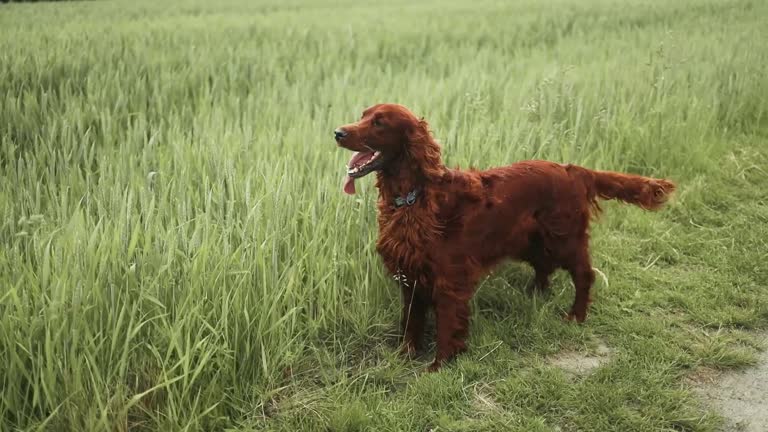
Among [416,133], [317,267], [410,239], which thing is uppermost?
[416,133]

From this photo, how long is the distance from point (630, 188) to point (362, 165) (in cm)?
118

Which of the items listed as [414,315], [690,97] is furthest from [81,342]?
[690,97]

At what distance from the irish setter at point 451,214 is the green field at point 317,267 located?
0.21m

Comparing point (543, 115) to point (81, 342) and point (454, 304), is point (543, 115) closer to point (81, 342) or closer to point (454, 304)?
point (454, 304)

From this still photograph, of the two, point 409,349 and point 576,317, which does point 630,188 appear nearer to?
point 576,317

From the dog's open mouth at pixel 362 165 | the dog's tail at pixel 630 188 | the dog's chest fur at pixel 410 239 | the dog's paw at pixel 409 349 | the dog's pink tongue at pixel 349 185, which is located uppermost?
the dog's open mouth at pixel 362 165

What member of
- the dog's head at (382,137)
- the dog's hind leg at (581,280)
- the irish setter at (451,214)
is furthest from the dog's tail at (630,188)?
the dog's head at (382,137)

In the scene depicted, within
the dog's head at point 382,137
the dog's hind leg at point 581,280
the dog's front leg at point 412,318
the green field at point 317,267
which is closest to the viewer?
the green field at point 317,267

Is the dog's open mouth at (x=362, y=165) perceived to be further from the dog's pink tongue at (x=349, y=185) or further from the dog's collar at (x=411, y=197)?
the dog's collar at (x=411, y=197)

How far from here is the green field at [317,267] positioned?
1.88m

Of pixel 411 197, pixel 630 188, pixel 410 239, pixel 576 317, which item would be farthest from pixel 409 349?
pixel 630 188

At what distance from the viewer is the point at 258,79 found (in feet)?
17.7


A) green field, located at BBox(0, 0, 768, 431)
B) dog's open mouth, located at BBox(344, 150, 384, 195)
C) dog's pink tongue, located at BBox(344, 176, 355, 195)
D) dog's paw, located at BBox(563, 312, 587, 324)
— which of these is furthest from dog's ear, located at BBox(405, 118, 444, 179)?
dog's paw, located at BBox(563, 312, 587, 324)

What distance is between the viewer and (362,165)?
6.77 feet
